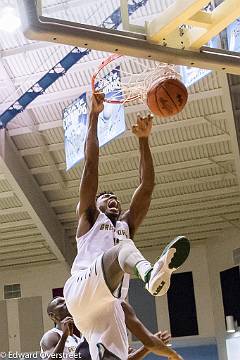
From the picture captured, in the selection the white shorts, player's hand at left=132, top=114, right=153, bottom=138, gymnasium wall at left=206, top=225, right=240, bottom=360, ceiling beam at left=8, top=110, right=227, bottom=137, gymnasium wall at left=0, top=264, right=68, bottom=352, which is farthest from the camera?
gymnasium wall at left=0, top=264, right=68, bottom=352

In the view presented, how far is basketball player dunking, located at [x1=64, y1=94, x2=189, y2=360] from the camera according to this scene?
3604 mm

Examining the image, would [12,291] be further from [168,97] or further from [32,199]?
[168,97]

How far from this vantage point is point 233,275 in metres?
18.6

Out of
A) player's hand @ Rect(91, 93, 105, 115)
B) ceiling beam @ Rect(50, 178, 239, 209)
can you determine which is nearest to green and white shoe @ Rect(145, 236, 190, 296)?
player's hand @ Rect(91, 93, 105, 115)

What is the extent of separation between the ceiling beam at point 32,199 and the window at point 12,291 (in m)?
2.52

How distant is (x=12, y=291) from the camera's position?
21.8m


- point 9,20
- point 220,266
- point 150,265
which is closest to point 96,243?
point 150,265

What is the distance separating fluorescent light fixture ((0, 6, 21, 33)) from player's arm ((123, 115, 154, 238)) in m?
7.75

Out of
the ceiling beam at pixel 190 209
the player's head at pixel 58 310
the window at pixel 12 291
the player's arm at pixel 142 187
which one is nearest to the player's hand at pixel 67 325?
the player's head at pixel 58 310

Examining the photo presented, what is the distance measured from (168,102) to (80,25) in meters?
1.04

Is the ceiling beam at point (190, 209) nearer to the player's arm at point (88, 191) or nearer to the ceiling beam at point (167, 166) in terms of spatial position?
the ceiling beam at point (167, 166)

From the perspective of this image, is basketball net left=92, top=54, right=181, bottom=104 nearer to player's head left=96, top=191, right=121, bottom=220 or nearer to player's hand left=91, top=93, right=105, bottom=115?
player's hand left=91, top=93, right=105, bottom=115

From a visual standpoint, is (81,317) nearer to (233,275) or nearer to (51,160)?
(51,160)

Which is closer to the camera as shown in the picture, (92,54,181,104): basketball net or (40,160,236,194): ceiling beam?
(92,54,181,104): basketball net
